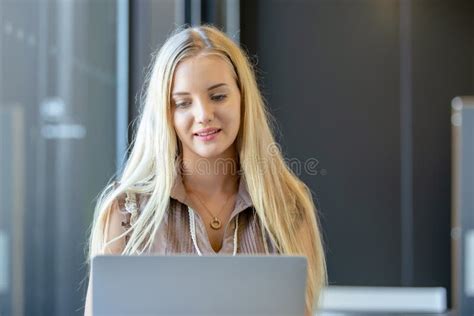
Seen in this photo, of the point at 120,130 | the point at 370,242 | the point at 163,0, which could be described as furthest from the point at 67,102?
the point at 370,242

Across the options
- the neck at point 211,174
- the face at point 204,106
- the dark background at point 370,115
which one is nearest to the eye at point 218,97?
the face at point 204,106

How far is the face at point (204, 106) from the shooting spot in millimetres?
1759

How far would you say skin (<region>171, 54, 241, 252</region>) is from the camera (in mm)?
1767

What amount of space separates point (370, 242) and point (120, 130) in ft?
4.72

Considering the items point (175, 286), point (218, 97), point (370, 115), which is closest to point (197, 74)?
point (218, 97)

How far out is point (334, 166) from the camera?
3730mm

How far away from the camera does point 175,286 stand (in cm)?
123

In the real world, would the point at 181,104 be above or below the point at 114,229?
above

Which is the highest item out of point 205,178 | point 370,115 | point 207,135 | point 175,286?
point 370,115

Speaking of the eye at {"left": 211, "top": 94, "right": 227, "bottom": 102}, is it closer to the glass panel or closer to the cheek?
the cheek

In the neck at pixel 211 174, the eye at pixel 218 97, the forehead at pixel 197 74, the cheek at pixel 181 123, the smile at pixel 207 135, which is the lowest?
the neck at pixel 211 174

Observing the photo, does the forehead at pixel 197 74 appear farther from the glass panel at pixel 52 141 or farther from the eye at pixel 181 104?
the glass panel at pixel 52 141

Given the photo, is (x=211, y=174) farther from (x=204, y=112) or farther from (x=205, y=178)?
(x=204, y=112)

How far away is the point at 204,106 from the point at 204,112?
0.8 inches
